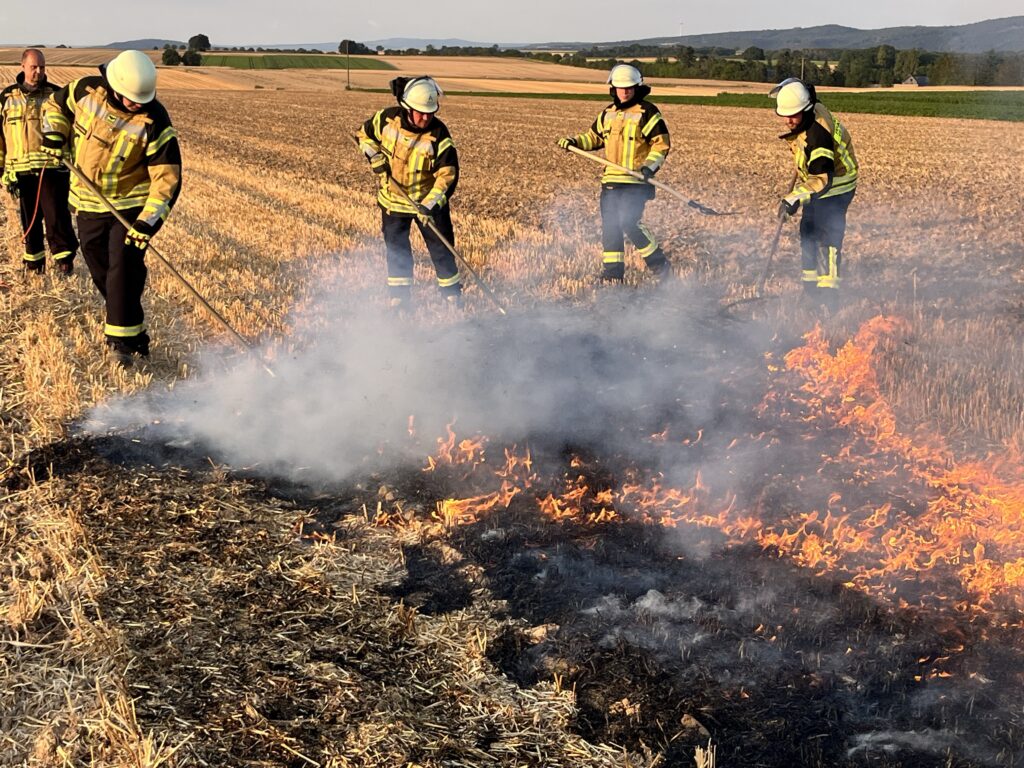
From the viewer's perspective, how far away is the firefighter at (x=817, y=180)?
7.38m

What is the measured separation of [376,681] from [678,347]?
12.8ft

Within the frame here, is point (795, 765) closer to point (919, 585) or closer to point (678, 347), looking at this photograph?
point (919, 585)

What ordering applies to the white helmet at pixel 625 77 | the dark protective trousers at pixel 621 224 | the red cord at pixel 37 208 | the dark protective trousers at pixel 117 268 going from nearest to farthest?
the dark protective trousers at pixel 117 268
the white helmet at pixel 625 77
the red cord at pixel 37 208
the dark protective trousers at pixel 621 224

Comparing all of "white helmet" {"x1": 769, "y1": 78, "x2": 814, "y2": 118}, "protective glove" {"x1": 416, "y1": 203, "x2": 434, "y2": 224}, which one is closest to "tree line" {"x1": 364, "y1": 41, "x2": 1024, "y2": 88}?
"white helmet" {"x1": 769, "y1": 78, "x2": 814, "y2": 118}

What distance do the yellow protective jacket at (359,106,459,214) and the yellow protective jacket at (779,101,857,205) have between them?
9.63 ft

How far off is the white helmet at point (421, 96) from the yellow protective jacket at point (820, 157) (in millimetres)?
2994

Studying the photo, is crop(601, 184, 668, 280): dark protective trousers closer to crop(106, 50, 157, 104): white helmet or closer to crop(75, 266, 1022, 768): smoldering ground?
crop(75, 266, 1022, 768): smoldering ground

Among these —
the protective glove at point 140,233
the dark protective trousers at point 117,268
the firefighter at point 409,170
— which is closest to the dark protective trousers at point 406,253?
the firefighter at point 409,170

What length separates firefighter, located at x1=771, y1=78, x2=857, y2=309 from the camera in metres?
7.38

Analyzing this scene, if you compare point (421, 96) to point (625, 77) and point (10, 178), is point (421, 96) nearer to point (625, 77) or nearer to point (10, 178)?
point (625, 77)

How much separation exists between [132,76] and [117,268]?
1.38m

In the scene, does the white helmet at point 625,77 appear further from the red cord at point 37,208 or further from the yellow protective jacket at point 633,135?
the red cord at point 37,208

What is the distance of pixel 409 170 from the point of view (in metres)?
7.71

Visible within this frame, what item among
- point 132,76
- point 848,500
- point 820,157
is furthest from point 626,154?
point 848,500
